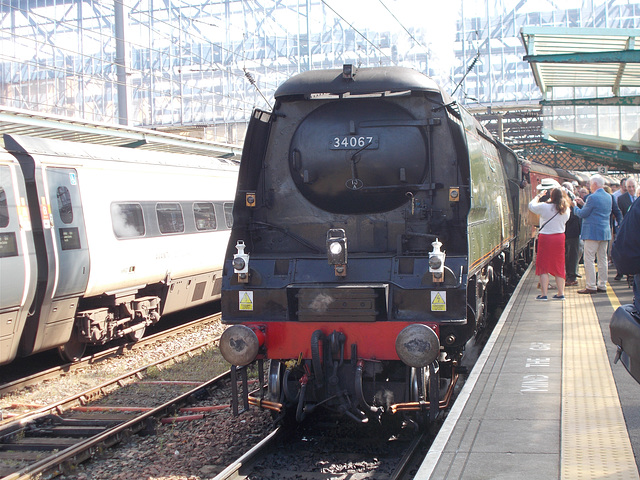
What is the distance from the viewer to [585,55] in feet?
34.3

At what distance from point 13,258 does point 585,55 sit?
8.28m

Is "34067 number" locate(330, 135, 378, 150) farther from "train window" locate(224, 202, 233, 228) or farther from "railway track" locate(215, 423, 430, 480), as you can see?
"train window" locate(224, 202, 233, 228)

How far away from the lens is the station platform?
3.92m

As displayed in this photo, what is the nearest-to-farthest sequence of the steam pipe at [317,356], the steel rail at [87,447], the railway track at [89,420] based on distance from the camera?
the steel rail at [87,447] → the steam pipe at [317,356] → the railway track at [89,420]

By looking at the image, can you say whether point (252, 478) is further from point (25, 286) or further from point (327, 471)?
point (25, 286)

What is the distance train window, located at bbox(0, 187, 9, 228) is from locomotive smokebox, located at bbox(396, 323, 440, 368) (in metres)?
4.85

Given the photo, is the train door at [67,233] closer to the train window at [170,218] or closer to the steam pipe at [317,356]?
the train window at [170,218]

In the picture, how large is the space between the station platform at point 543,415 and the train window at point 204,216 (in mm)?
6135

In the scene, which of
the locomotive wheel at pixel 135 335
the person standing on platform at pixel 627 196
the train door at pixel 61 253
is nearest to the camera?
the train door at pixel 61 253

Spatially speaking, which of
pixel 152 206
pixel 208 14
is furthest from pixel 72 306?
pixel 208 14

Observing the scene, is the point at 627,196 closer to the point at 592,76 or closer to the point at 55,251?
the point at 592,76

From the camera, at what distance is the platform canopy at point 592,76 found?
10.9 m

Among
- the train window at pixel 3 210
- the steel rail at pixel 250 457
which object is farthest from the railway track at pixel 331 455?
the train window at pixel 3 210

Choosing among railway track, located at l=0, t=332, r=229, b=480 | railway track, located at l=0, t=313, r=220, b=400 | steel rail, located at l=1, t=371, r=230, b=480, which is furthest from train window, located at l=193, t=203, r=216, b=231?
steel rail, located at l=1, t=371, r=230, b=480
